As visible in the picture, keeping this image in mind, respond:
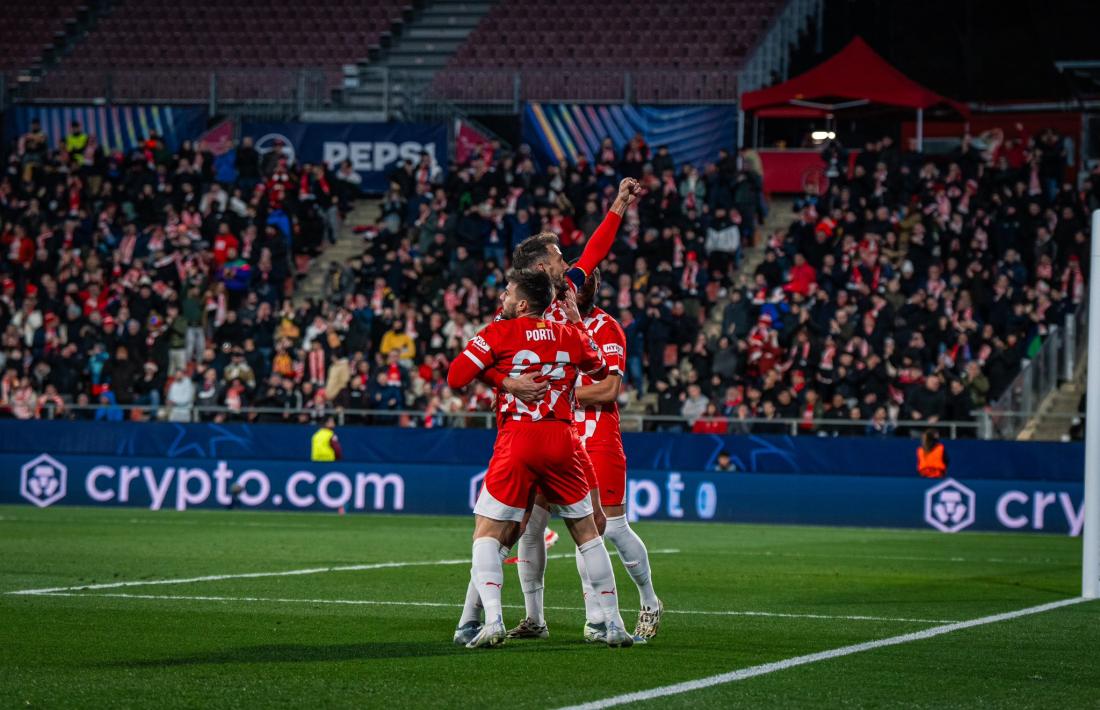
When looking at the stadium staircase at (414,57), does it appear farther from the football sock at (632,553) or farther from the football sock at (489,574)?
the football sock at (489,574)

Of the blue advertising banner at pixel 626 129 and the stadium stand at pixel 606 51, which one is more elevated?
the stadium stand at pixel 606 51

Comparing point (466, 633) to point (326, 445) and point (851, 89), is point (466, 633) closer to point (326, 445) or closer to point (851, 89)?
point (326, 445)

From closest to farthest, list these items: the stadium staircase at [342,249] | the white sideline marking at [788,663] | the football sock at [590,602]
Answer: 1. the white sideline marking at [788,663]
2. the football sock at [590,602]
3. the stadium staircase at [342,249]

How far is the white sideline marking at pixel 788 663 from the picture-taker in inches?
300

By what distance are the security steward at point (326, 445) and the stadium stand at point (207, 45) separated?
46.9 feet

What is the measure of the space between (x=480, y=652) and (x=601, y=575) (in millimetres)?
793

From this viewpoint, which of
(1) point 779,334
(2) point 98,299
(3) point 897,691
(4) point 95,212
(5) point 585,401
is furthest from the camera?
(4) point 95,212

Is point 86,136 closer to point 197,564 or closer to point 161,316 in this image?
point 161,316

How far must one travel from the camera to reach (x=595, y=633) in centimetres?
983

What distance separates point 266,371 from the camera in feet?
100

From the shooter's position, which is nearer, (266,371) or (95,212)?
(266,371)

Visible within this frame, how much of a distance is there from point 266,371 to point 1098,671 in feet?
75.4

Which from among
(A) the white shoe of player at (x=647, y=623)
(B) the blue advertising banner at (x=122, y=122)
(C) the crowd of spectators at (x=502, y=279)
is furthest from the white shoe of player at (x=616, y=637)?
(B) the blue advertising banner at (x=122, y=122)

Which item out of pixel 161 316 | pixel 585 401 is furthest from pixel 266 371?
pixel 585 401
